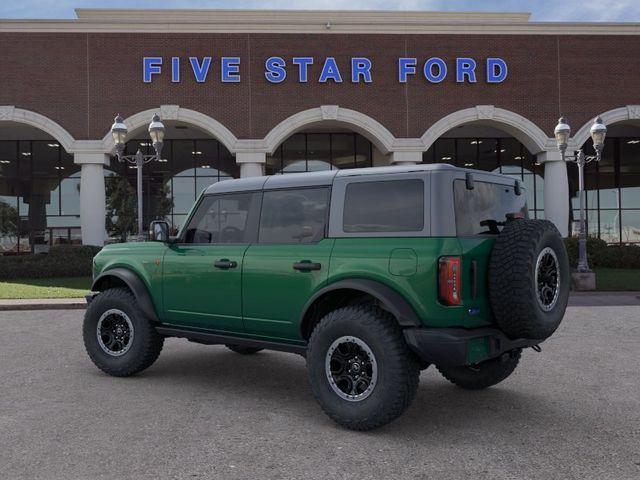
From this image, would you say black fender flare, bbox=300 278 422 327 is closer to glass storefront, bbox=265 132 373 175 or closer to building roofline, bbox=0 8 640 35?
building roofline, bbox=0 8 640 35

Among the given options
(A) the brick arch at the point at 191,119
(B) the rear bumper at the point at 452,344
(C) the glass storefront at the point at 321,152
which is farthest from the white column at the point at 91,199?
(B) the rear bumper at the point at 452,344

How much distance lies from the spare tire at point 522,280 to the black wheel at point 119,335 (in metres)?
3.80

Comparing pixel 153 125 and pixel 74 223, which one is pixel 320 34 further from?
pixel 74 223

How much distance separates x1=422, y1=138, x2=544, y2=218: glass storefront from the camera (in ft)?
100

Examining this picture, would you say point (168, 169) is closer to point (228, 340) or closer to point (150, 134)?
point (150, 134)

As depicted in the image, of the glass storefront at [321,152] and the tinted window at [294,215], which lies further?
the glass storefront at [321,152]

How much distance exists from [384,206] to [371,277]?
0.63m

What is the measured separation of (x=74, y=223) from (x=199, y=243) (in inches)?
1073

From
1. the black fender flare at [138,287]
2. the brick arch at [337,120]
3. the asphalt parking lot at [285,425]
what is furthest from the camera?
the brick arch at [337,120]

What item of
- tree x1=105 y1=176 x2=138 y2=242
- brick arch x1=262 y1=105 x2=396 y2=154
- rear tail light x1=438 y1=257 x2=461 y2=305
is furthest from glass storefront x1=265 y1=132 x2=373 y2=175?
rear tail light x1=438 y1=257 x2=461 y2=305

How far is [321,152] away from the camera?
2936 centimetres

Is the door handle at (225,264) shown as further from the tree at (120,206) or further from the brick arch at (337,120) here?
the tree at (120,206)

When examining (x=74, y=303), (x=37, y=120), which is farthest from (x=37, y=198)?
(x=74, y=303)

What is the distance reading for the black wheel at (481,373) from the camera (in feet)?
18.2
